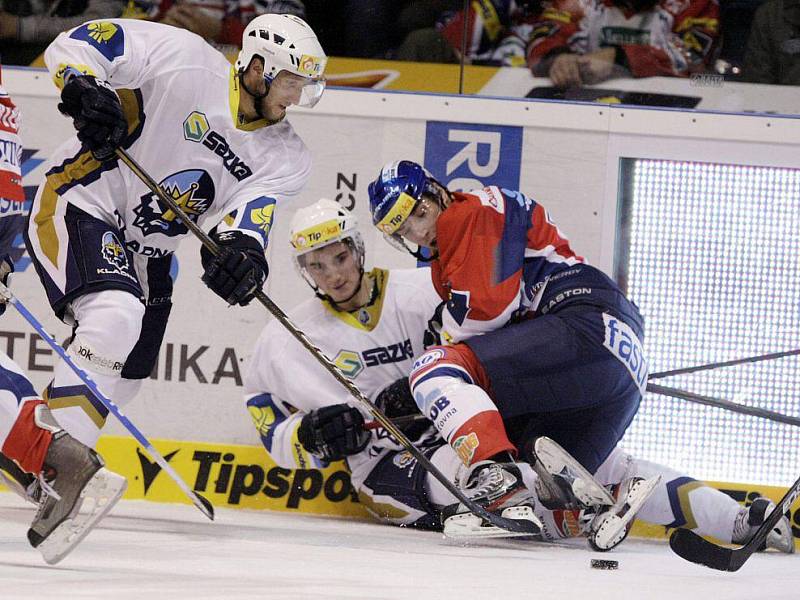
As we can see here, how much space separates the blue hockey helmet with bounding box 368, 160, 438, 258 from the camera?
12.5ft

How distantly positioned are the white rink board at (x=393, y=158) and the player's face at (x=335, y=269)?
31 cm

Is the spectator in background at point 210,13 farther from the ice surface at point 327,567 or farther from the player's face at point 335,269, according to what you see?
the ice surface at point 327,567

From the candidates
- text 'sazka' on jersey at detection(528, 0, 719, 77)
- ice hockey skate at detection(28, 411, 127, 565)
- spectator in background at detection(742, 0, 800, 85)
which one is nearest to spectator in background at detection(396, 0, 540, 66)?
text 'sazka' on jersey at detection(528, 0, 719, 77)

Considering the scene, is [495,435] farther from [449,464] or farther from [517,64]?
[517,64]

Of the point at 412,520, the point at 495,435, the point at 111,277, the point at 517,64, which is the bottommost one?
the point at 412,520

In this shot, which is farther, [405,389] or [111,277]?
[405,389]

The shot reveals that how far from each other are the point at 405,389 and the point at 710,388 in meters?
1.01

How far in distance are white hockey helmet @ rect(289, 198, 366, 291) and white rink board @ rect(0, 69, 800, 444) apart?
318 mm

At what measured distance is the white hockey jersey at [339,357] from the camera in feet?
13.6

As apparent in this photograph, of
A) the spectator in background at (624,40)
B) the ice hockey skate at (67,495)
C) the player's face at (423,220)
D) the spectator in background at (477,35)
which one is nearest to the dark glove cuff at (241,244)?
the player's face at (423,220)

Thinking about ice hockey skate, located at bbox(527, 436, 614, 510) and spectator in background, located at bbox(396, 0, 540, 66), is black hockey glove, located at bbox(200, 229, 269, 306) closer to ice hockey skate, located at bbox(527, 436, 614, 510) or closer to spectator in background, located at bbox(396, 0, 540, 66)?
ice hockey skate, located at bbox(527, 436, 614, 510)

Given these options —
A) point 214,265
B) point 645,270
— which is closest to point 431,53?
point 645,270

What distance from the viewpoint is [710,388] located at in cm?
432

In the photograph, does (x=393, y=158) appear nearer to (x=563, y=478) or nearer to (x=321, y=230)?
(x=321, y=230)
